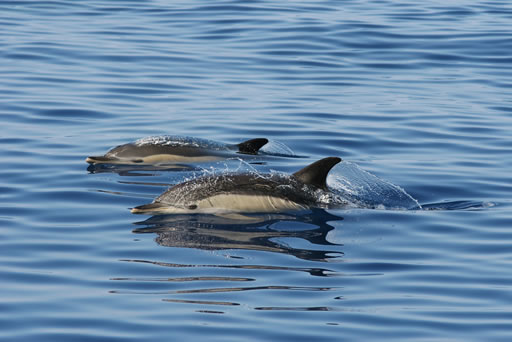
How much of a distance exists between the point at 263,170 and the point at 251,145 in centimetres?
85

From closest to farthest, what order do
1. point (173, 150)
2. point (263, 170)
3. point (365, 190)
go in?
point (365, 190) < point (263, 170) < point (173, 150)

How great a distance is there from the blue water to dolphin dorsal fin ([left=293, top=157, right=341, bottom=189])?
382 millimetres

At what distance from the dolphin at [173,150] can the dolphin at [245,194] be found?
2.79 metres

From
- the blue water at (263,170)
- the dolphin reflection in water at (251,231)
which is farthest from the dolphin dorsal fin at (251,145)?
the dolphin reflection in water at (251,231)

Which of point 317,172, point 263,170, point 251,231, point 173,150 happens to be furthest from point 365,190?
point 173,150

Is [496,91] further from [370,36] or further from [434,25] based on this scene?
[434,25]

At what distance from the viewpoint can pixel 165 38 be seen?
1009 inches

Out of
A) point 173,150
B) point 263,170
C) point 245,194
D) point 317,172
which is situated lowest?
point 263,170

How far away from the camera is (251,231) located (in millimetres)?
10703

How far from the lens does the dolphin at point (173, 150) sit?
1445 cm

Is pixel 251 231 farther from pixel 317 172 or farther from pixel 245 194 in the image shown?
pixel 317 172

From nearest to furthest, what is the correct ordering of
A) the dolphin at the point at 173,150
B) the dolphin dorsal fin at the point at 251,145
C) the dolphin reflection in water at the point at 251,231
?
the dolphin reflection in water at the point at 251,231 < the dolphin at the point at 173,150 < the dolphin dorsal fin at the point at 251,145

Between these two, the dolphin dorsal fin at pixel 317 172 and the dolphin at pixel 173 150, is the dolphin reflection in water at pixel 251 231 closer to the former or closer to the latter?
the dolphin dorsal fin at pixel 317 172

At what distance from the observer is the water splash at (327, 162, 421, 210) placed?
475 inches
